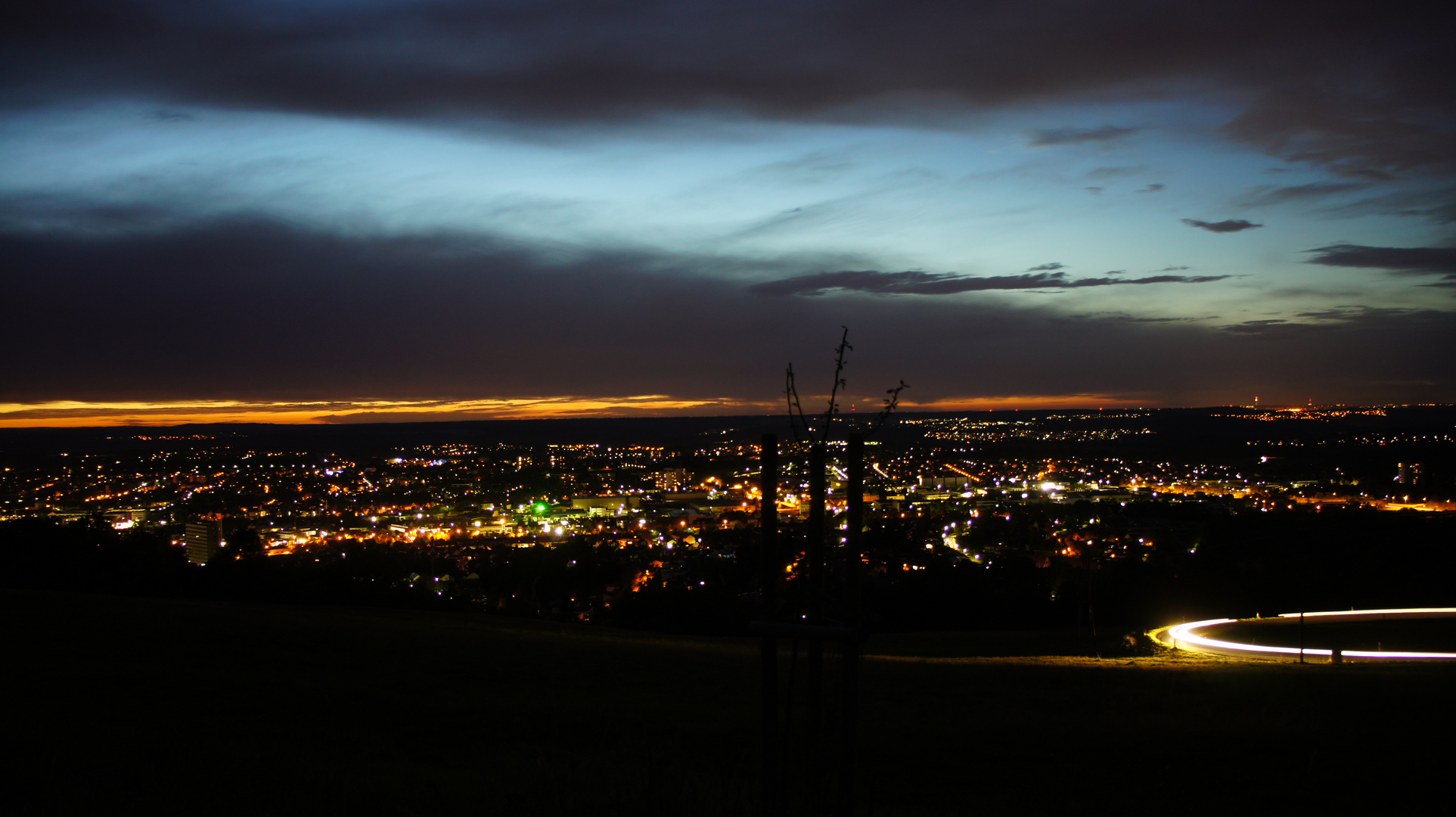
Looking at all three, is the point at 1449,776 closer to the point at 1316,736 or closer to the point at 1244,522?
the point at 1316,736

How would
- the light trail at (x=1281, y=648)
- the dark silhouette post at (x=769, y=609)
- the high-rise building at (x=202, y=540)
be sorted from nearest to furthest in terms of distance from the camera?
the dark silhouette post at (x=769, y=609) → the light trail at (x=1281, y=648) → the high-rise building at (x=202, y=540)

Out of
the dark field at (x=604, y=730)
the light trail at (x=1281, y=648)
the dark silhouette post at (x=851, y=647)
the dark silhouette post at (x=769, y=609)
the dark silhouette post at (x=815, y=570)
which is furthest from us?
the light trail at (x=1281, y=648)

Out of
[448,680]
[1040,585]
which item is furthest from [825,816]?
[1040,585]

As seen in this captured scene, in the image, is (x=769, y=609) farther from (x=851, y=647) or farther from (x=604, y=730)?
(x=604, y=730)

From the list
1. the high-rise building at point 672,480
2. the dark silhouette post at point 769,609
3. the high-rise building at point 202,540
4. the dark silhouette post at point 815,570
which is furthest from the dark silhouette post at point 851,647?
the high-rise building at point 672,480

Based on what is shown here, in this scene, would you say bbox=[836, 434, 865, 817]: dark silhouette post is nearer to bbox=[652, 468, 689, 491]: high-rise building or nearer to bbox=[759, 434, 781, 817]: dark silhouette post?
bbox=[759, 434, 781, 817]: dark silhouette post

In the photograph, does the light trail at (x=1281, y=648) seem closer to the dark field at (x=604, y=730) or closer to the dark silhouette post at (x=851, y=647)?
the dark field at (x=604, y=730)

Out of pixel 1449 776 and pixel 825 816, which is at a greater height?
pixel 825 816

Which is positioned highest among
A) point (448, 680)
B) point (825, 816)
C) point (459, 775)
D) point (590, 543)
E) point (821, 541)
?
point (821, 541)

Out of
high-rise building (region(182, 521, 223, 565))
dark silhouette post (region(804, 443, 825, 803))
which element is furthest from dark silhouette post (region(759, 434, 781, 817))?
high-rise building (region(182, 521, 223, 565))
